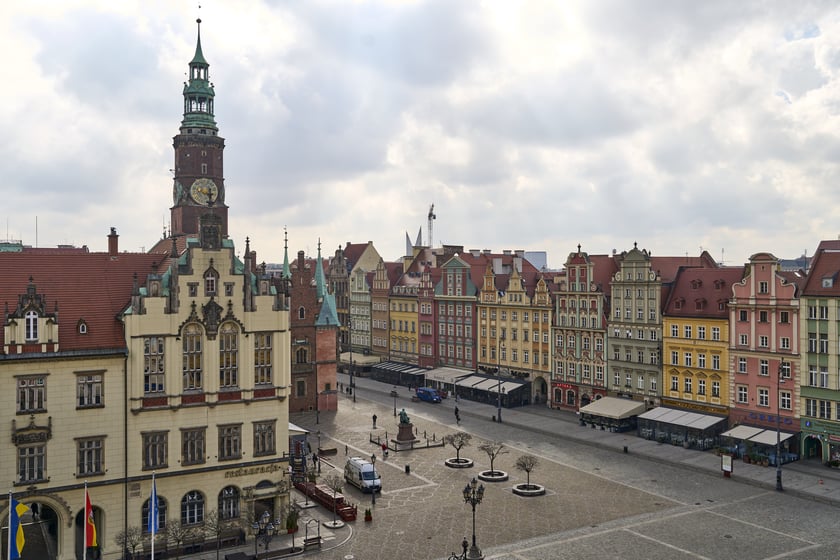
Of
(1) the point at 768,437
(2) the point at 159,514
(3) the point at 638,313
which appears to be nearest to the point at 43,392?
(2) the point at 159,514

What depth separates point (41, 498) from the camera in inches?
1619

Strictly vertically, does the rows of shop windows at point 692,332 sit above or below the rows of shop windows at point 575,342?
above

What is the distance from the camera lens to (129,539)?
1623 inches

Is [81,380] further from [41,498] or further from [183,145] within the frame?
[183,145]

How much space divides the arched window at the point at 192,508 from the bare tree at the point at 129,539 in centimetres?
276

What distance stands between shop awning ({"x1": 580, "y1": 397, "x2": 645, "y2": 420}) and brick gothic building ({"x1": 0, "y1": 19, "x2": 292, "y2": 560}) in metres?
39.8

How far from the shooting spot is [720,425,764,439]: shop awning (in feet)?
213

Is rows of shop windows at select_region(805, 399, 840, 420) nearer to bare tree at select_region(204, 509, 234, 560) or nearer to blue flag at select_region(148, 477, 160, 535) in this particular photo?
bare tree at select_region(204, 509, 234, 560)

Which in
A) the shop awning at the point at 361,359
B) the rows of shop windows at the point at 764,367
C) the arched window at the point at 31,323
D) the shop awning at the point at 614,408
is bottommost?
the shop awning at the point at 614,408

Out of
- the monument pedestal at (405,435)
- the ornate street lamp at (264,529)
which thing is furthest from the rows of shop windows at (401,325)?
the ornate street lamp at (264,529)

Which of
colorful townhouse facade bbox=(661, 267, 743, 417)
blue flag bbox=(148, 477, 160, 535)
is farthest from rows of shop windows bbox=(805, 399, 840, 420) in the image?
blue flag bbox=(148, 477, 160, 535)

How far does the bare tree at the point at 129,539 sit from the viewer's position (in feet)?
→ 135

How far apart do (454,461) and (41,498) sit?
3237 centimetres

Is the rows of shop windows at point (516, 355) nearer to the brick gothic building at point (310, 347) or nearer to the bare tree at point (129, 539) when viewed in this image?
the brick gothic building at point (310, 347)
